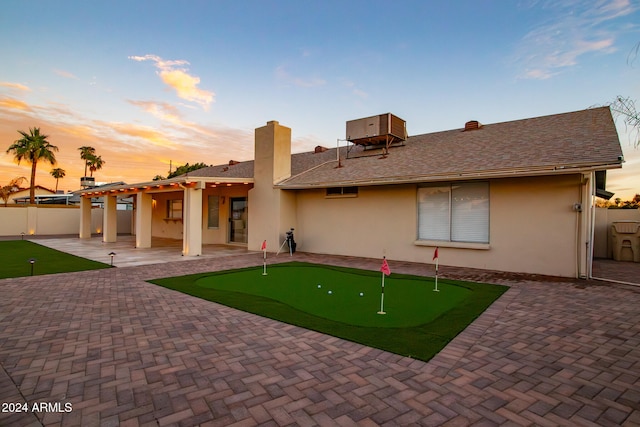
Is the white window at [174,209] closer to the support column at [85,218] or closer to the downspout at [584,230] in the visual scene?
the support column at [85,218]

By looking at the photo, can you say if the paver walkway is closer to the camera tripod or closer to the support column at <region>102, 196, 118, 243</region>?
the camera tripod

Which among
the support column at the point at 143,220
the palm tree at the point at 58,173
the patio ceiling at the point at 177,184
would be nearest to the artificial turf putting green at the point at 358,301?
the patio ceiling at the point at 177,184

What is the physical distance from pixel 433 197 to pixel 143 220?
41.2 ft

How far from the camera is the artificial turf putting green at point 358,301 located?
4.33 meters

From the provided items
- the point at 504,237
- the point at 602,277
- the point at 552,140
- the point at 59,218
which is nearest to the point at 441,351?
the point at 504,237

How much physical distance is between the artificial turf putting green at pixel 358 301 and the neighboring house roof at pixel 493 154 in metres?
3.43

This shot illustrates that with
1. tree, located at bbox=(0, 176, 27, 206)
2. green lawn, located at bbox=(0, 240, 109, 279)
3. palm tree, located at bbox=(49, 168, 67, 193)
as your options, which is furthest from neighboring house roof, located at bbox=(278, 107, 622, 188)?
palm tree, located at bbox=(49, 168, 67, 193)

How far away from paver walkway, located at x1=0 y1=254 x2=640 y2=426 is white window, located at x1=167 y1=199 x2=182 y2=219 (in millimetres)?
14753

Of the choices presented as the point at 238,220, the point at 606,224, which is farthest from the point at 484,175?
the point at 238,220

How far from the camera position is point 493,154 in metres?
10.3

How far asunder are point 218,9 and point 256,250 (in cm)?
945

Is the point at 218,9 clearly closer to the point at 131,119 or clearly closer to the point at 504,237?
Answer: the point at 131,119

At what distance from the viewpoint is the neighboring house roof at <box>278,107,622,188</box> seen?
27.4 ft

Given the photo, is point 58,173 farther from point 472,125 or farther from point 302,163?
point 472,125
